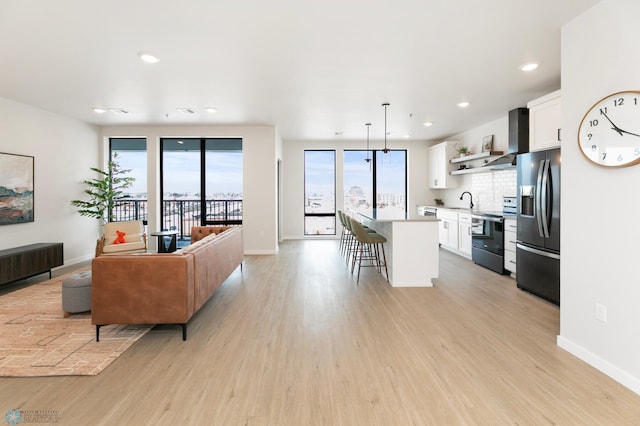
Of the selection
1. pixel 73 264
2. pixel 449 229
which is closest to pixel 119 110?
pixel 73 264

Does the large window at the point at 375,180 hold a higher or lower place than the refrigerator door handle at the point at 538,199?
higher

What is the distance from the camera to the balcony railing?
695cm

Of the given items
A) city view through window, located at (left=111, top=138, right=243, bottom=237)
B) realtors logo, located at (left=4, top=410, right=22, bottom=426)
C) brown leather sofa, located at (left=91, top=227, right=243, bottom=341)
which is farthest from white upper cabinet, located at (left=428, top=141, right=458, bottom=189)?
realtors logo, located at (left=4, top=410, right=22, bottom=426)

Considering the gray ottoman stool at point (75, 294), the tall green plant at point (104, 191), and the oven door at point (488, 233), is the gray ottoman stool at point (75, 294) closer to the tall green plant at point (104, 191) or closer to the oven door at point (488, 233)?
the tall green plant at point (104, 191)

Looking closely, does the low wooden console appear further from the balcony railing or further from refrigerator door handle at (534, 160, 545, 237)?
refrigerator door handle at (534, 160, 545, 237)

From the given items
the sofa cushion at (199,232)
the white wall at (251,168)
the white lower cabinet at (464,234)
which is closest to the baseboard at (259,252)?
the white wall at (251,168)

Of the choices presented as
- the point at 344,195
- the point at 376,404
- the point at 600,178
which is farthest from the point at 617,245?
the point at 344,195

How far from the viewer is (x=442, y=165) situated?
756cm

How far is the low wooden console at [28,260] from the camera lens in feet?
13.4

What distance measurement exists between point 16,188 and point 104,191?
146 centimetres

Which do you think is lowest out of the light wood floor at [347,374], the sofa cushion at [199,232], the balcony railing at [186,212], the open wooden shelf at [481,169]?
the light wood floor at [347,374]

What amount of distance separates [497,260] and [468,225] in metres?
1.11

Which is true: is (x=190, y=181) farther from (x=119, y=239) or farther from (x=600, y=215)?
(x=600, y=215)

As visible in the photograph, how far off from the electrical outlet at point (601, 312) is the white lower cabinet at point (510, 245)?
8.07 ft
